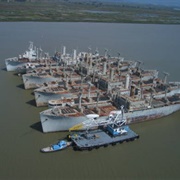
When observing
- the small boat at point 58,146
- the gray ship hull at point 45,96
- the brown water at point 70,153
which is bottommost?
the brown water at point 70,153

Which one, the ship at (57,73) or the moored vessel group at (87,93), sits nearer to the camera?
Answer: the moored vessel group at (87,93)

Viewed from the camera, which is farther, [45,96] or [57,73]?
[57,73]

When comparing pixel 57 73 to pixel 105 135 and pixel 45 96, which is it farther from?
pixel 105 135

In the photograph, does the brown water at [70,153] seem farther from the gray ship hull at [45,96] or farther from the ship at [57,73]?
the ship at [57,73]

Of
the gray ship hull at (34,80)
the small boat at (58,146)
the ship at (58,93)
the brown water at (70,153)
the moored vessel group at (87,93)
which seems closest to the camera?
the brown water at (70,153)

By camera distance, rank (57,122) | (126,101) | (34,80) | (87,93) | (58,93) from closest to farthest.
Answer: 1. (57,122)
2. (126,101)
3. (58,93)
4. (87,93)
5. (34,80)

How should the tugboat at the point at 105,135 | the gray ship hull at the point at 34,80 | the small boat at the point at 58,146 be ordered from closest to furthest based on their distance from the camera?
the small boat at the point at 58,146
the tugboat at the point at 105,135
the gray ship hull at the point at 34,80

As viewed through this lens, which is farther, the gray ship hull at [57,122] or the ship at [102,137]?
the gray ship hull at [57,122]

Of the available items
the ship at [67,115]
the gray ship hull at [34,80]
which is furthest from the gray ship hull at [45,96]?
the gray ship hull at [34,80]

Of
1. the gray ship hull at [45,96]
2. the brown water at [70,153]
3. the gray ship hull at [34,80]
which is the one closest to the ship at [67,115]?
the brown water at [70,153]

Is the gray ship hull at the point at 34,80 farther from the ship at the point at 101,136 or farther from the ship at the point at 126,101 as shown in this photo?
the ship at the point at 101,136

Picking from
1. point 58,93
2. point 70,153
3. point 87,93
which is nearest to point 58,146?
point 70,153

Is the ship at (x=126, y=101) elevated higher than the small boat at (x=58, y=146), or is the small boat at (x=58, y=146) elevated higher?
the ship at (x=126, y=101)
